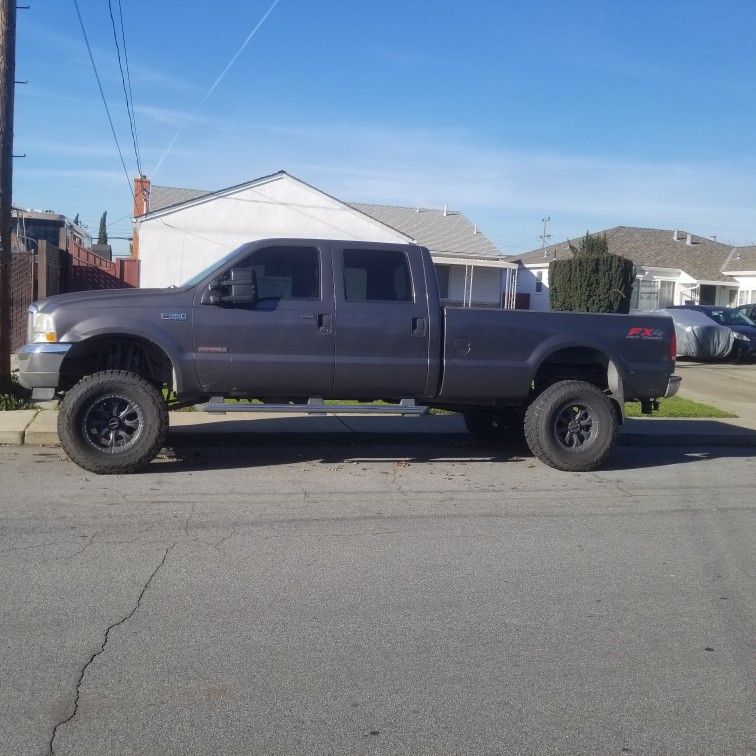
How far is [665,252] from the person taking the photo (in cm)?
4256

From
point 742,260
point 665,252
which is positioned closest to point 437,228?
point 665,252

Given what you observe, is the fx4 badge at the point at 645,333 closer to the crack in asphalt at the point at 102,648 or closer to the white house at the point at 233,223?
the crack in asphalt at the point at 102,648

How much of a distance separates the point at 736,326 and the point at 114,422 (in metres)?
18.9

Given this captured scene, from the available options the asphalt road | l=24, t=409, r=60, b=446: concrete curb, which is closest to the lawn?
the asphalt road

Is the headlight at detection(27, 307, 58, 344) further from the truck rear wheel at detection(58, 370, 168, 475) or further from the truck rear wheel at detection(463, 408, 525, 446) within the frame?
the truck rear wheel at detection(463, 408, 525, 446)

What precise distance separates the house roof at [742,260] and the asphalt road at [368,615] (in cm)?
3573

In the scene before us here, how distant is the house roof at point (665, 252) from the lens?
41.1 metres

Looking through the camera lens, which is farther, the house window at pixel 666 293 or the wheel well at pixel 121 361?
the house window at pixel 666 293

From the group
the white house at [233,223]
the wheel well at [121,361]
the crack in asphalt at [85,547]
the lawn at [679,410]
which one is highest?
the white house at [233,223]

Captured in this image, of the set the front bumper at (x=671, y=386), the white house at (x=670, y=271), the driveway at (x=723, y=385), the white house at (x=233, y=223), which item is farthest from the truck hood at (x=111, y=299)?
the white house at (x=670, y=271)

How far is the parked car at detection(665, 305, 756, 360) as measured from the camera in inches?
905

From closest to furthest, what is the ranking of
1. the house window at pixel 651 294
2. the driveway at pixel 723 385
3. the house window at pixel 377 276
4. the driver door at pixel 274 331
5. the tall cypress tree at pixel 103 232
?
the driver door at pixel 274 331, the house window at pixel 377 276, the driveway at pixel 723 385, the house window at pixel 651 294, the tall cypress tree at pixel 103 232

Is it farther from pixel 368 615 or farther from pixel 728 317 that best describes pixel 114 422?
pixel 728 317

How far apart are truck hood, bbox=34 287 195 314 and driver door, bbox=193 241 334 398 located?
1.05ft
